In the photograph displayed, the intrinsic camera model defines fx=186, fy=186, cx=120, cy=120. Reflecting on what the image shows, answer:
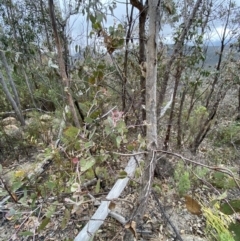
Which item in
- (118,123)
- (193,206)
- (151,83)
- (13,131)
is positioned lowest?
(13,131)

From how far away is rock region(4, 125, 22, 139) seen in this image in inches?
107

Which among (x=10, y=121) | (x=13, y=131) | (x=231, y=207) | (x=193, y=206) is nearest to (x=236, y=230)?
(x=231, y=207)

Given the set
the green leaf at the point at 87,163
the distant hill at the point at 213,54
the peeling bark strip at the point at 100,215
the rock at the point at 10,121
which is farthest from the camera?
the rock at the point at 10,121

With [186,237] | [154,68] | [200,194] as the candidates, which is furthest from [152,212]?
[154,68]

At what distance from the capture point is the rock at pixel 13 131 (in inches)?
107

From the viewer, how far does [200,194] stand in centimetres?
192

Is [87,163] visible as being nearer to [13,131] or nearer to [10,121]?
[13,131]

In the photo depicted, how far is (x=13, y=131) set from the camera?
2797 millimetres

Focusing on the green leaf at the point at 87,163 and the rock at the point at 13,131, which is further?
the rock at the point at 13,131

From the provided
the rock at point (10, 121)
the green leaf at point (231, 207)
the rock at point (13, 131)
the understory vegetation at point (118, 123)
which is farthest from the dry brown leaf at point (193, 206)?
the rock at point (10, 121)

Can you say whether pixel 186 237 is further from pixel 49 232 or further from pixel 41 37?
pixel 41 37

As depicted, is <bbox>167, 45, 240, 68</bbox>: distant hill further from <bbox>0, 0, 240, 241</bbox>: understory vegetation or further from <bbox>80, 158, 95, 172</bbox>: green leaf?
<bbox>80, 158, 95, 172</bbox>: green leaf

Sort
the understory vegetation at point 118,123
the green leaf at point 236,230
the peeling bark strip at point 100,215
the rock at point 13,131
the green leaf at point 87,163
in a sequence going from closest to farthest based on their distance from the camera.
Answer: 1. the green leaf at point 236,230
2. the green leaf at point 87,163
3. the understory vegetation at point 118,123
4. the peeling bark strip at point 100,215
5. the rock at point 13,131

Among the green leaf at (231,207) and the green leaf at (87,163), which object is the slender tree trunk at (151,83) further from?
the green leaf at (231,207)
